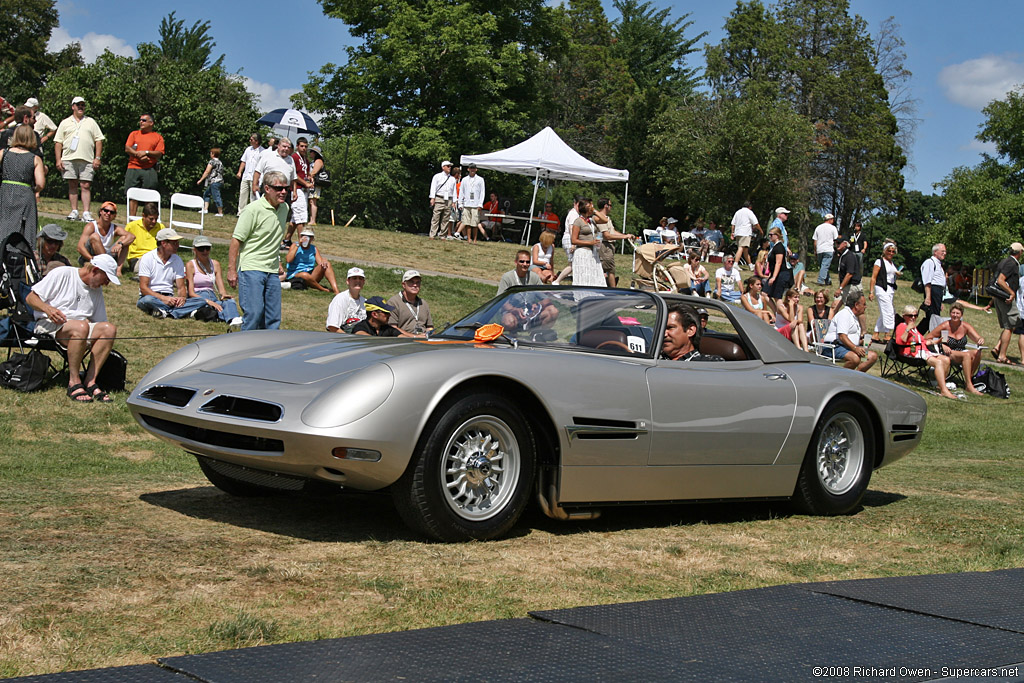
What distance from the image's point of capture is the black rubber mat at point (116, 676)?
8.98ft

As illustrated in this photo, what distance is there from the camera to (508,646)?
3277mm

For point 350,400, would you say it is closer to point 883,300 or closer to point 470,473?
point 470,473

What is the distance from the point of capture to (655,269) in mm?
17375

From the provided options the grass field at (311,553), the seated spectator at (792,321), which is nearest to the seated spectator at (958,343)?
the seated spectator at (792,321)

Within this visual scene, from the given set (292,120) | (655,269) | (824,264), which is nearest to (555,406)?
(655,269)

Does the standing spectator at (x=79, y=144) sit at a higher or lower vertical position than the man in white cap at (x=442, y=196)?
lower

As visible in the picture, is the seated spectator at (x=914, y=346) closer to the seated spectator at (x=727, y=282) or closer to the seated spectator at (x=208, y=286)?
the seated spectator at (x=727, y=282)

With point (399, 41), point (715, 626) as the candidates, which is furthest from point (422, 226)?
point (715, 626)

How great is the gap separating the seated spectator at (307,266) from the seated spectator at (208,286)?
92.5 inches

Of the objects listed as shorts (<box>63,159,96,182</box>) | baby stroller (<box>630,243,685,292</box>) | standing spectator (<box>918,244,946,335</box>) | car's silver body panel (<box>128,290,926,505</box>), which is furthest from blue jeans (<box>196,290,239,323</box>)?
standing spectator (<box>918,244,946,335</box>)

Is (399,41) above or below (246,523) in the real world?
above

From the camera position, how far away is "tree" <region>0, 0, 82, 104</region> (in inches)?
2324

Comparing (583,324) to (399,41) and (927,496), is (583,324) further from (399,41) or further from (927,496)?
(399,41)

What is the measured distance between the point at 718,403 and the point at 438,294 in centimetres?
1122
